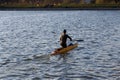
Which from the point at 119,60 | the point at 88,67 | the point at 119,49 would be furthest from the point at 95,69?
the point at 119,49

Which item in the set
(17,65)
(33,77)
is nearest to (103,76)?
(33,77)

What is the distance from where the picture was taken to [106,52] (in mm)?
37750

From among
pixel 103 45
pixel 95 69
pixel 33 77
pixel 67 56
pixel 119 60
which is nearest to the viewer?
pixel 33 77

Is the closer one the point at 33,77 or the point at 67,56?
the point at 33,77

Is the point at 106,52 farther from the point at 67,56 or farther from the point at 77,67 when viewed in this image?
the point at 77,67

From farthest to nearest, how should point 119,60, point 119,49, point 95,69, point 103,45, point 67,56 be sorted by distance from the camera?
point 103,45
point 119,49
point 67,56
point 119,60
point 95,69

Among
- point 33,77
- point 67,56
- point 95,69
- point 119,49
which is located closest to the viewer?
point 33,77

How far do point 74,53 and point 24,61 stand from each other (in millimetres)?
7287

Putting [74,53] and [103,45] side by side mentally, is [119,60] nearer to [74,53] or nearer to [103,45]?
[74,53]

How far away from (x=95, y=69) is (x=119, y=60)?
175 inches

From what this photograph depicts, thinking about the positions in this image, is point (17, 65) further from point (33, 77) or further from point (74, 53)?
point (74, 53)

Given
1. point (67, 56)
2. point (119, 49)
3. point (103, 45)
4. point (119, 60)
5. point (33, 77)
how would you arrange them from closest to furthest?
1. point (33, 77)
2. point (119, 60)
3. point (67, 56)
4. point (119, 49)
5. point (103, 45)

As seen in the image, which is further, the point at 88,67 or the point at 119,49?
the point at 119,49

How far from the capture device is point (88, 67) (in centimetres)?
2986
